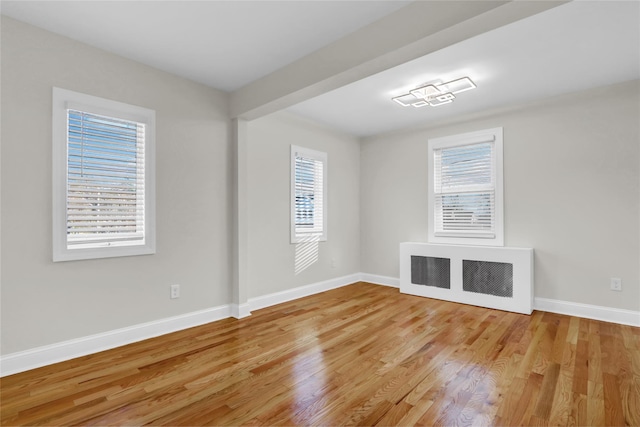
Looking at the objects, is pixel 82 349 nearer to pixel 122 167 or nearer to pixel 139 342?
pixel 139 342

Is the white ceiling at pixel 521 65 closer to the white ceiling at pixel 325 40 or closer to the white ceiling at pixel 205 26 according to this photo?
the white ceiling at pixel 325 40

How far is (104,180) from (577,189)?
4.93m

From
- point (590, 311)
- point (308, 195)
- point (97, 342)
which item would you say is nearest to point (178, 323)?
point (97, 342)

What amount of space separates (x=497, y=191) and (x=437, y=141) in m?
1.12

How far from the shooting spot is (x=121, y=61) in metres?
2.89

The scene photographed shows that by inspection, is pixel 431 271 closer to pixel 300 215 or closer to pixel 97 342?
pixel 300 215

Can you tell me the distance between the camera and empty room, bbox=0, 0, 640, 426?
2.11 meters

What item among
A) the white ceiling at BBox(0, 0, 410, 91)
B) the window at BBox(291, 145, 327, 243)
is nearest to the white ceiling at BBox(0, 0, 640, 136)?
the white ceiling at BBox(0, 0, 410, 91)

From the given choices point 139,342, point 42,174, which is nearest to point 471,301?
point 139,342

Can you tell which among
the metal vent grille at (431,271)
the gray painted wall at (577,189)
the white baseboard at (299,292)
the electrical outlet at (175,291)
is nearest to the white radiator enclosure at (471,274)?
the metal vent grille at (431,271)

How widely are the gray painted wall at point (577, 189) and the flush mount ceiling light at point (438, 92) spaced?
1129mm

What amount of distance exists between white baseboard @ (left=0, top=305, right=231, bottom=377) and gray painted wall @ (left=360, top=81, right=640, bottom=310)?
396 cm

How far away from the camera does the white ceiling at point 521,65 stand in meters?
2.35

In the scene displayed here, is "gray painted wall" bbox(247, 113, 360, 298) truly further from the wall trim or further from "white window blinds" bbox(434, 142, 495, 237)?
"white window blinds" bbox(434, 142, 495, 237)
